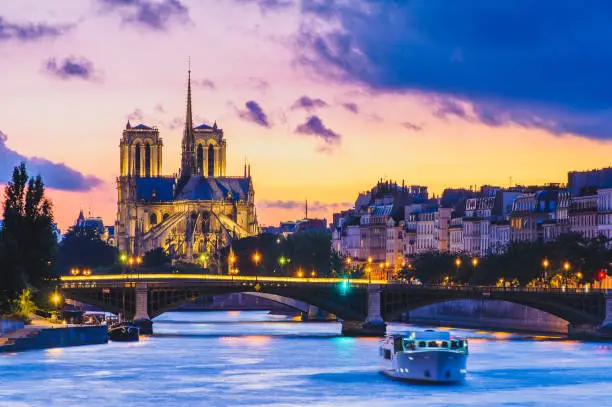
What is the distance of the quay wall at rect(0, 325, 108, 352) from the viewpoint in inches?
4151

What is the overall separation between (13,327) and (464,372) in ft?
95.4

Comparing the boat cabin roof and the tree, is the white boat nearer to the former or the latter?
the boat cabin roof

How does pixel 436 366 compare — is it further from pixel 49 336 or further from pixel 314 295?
pixel 314 295

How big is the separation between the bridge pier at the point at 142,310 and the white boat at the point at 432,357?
139 feet

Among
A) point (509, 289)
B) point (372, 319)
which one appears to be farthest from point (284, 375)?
Answer: point (372, 319)

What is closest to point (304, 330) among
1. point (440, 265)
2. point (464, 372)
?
point (440, 265)

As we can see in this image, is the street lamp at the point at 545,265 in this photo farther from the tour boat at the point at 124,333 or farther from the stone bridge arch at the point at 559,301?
the tour boat at the point at 124,333

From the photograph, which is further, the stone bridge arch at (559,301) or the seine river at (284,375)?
the stone bridge arch at (559,301)

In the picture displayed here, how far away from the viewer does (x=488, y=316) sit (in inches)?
5669

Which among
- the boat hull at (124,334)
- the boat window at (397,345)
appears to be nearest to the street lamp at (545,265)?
the boat hull at (124,334)

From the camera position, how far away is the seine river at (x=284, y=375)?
84.3 m

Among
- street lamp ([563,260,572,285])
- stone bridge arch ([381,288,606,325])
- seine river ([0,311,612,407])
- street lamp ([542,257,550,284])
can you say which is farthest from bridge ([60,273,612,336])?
street lamp ([542,257,550,284])

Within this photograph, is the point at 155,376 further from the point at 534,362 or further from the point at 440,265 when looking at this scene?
the point at 440,265

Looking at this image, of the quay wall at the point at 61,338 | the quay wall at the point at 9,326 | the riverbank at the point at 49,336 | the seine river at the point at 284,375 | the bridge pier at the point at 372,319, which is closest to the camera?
the seine river at the point at 284,375
